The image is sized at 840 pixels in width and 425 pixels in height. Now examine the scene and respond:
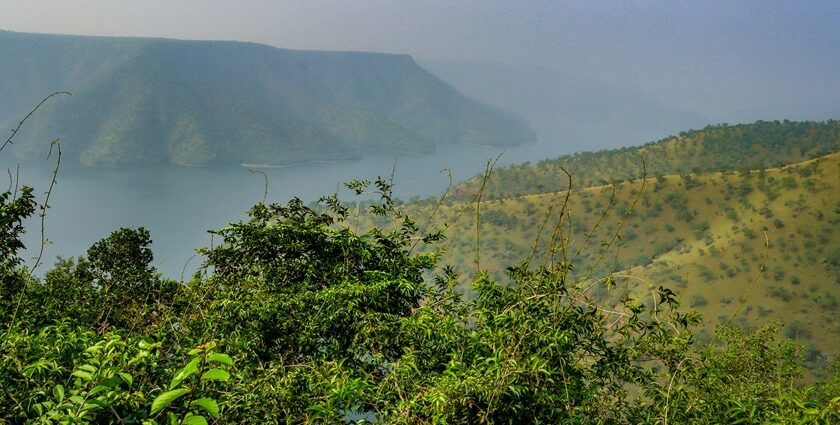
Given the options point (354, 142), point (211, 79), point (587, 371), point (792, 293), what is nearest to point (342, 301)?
point (587, 371)

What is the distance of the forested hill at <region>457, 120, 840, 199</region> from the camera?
73312 millimetres

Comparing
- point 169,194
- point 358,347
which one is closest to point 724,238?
point 358,347

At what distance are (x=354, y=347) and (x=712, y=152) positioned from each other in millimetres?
83625

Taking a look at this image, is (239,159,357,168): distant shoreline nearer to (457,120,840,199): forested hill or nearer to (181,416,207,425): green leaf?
(457,120,840,199): forested hill

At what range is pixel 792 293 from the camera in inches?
1591

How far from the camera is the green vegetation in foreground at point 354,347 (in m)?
2.83

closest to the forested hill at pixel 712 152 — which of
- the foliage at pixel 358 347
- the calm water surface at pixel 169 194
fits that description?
the calm water surface at pixel 169 194

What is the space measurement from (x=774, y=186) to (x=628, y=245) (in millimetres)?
15058

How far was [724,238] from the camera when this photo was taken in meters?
49.9

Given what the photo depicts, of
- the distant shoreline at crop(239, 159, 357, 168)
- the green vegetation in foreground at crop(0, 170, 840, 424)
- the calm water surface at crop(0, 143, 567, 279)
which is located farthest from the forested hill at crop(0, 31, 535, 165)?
the green vegetation in foreground at crop(0, 170, 840, 424)

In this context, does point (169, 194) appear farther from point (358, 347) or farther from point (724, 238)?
point (358, 347)

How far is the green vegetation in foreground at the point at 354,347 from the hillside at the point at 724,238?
80.2 feet

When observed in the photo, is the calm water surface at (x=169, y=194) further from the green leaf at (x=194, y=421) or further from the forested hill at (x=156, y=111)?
the green leaf at (x=194, y=421)

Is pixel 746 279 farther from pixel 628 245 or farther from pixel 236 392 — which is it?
pixel 236 392
